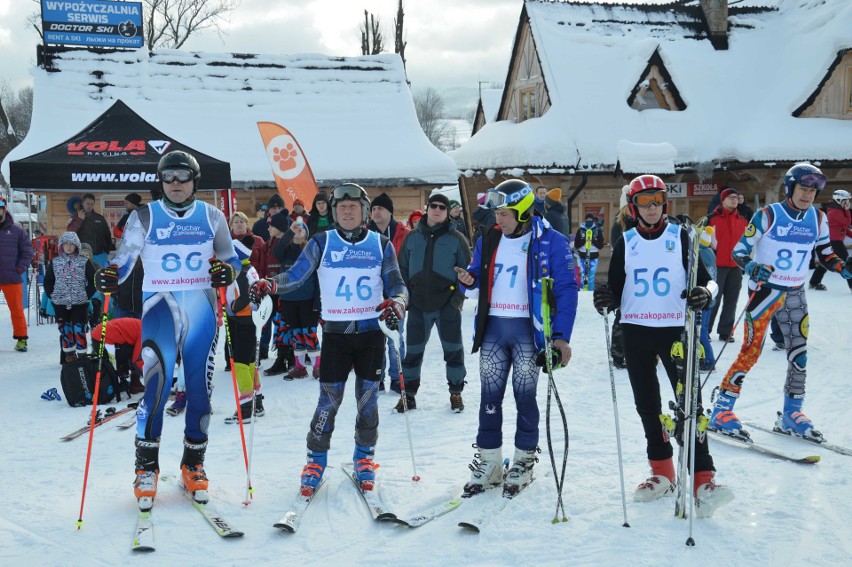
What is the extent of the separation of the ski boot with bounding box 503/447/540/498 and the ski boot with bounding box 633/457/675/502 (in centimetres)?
66

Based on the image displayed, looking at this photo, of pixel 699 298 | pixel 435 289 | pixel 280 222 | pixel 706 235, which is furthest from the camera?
pixel 280 222

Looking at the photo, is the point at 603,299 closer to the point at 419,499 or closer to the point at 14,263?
the point at 419,499

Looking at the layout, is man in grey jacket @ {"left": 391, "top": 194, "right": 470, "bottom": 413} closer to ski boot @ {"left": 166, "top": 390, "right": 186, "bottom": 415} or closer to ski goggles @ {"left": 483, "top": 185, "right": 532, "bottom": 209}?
ski boot @ {"left": 166, "top": 390, "right": 186, "bottom": 415}

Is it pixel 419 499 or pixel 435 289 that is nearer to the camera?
pixel 419 499

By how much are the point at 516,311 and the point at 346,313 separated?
107cm

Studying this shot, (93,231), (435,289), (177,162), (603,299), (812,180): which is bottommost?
(435,289)

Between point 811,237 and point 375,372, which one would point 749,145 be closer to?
point 811,237

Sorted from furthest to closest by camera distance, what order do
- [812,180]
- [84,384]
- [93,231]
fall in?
[93,231] → [84,384] → [812,180]

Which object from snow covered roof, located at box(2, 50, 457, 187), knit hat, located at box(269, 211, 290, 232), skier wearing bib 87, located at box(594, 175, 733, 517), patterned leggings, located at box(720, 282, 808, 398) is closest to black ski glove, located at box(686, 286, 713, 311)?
skier wearing bib 87, located at box(594, 175, 733, 517)

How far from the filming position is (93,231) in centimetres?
1126

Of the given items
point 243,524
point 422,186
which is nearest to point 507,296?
point 243,524

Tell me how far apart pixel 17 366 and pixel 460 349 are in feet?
19.5

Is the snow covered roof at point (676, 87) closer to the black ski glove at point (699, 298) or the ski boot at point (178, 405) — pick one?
the ski boot at point (178, 405)

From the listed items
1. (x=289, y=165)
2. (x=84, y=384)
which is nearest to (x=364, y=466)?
(x=84, y=384)
